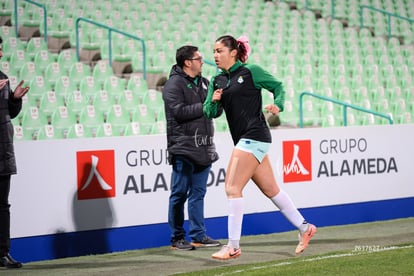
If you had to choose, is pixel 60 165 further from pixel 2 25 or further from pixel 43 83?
pixel 2 25

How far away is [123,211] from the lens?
8.64m

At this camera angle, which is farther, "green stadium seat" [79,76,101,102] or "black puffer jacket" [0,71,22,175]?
"green stadium seat" [79,76,101,102]

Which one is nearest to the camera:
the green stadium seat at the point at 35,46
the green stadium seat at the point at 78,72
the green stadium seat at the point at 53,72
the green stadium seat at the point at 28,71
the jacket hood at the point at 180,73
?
the jacket hood at the point at 180,73

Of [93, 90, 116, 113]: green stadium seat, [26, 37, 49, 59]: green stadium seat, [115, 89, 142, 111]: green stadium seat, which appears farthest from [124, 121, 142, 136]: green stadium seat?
[26, 37, 49, 59]: green stadium seat

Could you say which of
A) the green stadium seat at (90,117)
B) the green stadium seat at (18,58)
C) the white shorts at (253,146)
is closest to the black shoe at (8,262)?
the white shorts at (253,146)

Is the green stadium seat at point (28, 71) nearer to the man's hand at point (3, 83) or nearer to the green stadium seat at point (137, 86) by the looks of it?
the green stadium seat at point (137, 86)

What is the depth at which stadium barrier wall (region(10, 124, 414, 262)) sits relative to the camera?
8094 millimetres

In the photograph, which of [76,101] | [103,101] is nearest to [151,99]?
[103,101]

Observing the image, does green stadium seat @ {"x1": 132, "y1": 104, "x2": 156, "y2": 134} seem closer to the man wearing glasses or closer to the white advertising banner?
the white advertising banner

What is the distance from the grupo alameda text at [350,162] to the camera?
10180 millimetres

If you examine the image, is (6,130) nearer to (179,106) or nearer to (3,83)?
(3,83)

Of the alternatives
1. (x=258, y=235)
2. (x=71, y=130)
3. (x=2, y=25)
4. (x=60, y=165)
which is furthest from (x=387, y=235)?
(x=2, y=25)

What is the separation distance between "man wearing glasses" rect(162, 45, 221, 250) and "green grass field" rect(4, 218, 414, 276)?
0.26 m

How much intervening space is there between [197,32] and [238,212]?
9932 millimetres
